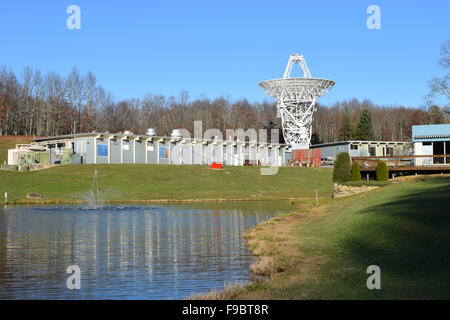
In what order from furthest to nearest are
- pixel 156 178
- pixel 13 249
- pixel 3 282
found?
pixel 156 178
pixel 13 249
pixel 3 282

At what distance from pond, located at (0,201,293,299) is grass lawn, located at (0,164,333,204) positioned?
16.9 meters

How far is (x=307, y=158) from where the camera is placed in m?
74.9

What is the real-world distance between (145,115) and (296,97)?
60.7 m

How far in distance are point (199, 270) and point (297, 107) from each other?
65619 mm

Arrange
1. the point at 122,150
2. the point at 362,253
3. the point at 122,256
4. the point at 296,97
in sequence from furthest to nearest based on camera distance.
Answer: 1. the point at 296,97
2. the point at 122,150
3. the point at 122,256
4. the point at 362,253

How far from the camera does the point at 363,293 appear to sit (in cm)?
855

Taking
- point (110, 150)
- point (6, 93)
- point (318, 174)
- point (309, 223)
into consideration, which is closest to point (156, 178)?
point (110, 150)

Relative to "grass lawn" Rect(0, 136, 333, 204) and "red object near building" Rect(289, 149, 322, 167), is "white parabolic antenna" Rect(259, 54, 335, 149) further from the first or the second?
"grass lawn" Rect(0, 136, 333, 204)

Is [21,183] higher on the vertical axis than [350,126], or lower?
lower

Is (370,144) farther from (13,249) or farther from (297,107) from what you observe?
(13,249)

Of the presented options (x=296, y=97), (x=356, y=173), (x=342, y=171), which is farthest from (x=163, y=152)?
(x=356, y=173)

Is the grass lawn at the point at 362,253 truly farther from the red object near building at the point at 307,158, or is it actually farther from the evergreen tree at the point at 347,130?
the evergreen tree at the point at 347,130

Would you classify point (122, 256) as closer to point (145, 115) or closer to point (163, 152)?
point (163, 152)

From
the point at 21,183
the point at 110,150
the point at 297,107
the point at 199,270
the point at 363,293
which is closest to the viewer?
the point at 363,293
